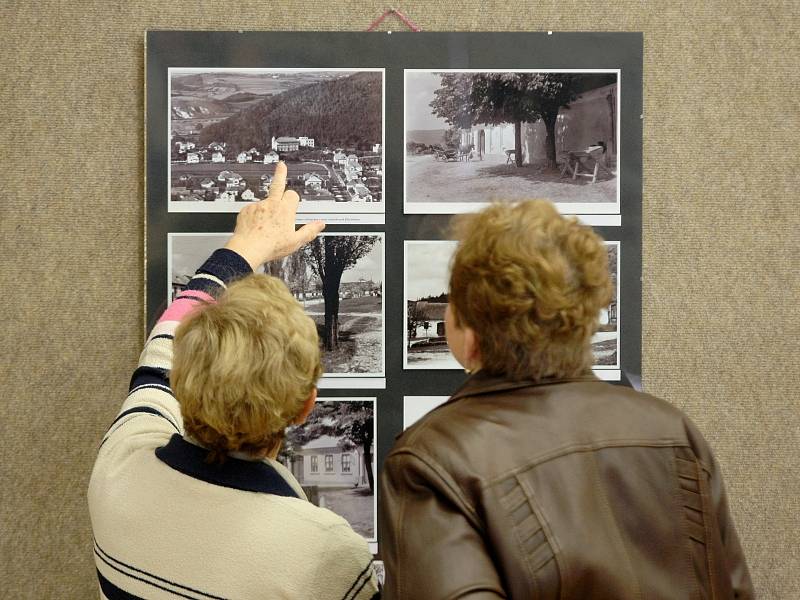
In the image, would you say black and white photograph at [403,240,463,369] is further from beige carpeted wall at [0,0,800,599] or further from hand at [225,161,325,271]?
beige carpeted wall at [0,0,800,599]

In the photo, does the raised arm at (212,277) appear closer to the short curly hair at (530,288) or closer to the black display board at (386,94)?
the black display board at (386,94)

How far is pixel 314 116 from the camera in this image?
1.59m

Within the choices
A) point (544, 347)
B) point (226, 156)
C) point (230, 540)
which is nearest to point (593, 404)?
point (544, 347)

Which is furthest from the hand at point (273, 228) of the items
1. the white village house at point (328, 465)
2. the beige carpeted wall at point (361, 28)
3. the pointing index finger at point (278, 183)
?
the white village house at point (328, 465)

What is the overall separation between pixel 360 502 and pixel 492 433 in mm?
869

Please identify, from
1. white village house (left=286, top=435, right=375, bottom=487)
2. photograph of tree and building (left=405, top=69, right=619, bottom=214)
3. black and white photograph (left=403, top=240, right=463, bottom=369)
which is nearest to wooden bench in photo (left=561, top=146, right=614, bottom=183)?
photograph of tree and building (left=405, top=69, right=619, bottom=214)

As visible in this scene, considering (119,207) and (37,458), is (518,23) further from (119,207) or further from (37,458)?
(37,458)

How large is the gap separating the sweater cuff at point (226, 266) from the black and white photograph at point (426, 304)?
0.41 meters

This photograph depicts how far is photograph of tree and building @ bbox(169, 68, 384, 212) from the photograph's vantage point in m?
1.58

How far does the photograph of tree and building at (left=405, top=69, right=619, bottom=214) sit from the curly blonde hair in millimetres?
718

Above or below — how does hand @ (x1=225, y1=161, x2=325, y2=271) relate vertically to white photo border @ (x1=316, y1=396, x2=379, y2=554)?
above

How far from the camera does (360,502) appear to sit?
63.9 inches

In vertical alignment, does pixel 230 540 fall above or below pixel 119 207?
below

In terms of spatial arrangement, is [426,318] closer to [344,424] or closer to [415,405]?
[415,405]
